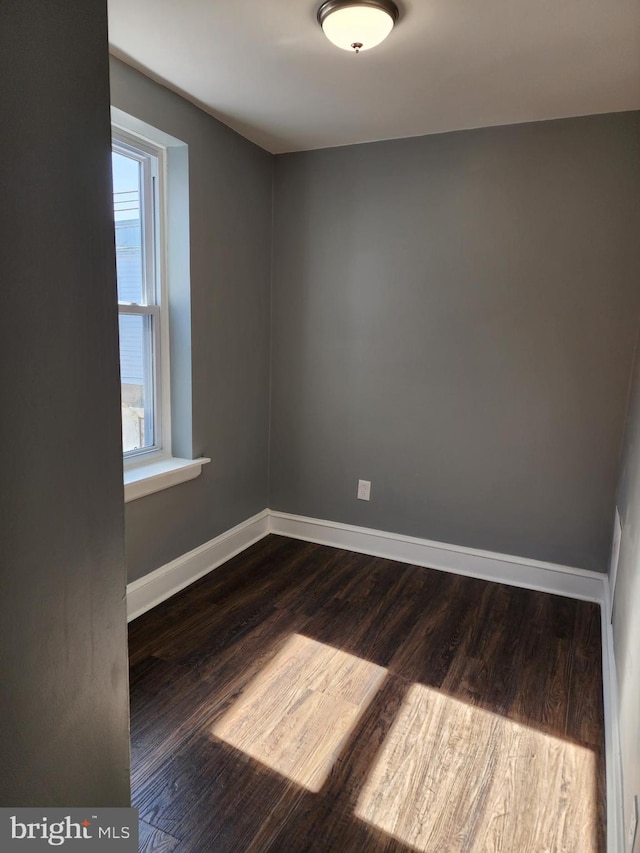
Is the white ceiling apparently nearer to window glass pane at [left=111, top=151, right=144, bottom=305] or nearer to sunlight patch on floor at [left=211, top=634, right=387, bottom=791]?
window glass pane at [left=111, top=151, right=144, bottom=305]

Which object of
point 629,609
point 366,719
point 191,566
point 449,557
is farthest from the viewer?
point 449,557

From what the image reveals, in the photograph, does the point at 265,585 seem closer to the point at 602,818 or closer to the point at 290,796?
the point at 290,796

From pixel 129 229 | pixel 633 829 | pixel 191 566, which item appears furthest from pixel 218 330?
pixel 633 829

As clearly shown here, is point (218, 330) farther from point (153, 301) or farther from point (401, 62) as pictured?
point (401, 62)

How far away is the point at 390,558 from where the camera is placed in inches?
126

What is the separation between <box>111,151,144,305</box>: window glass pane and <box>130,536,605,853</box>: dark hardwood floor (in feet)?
4.95

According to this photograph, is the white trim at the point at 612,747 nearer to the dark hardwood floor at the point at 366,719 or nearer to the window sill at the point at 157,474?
the dark hardwood floor at the point at 366,719

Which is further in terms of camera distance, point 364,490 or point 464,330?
point 364,490

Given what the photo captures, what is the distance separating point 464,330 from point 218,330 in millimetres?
1293

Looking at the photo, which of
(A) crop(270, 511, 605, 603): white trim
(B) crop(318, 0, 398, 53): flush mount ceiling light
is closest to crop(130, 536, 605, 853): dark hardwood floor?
(A) crop(270, 511, 605, 603): white trim

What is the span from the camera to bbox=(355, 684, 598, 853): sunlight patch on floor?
146 cm

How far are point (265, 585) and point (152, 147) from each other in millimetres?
2179

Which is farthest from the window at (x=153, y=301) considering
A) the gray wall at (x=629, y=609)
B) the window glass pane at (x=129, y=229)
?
the gray wall at (x=629, y=609)

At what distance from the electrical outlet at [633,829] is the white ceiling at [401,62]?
2158 mm
